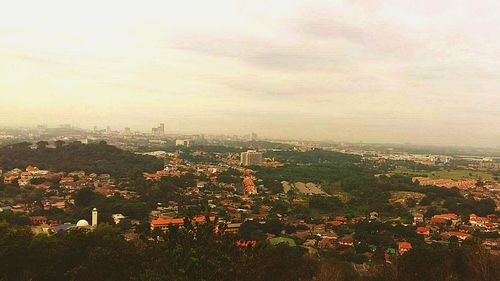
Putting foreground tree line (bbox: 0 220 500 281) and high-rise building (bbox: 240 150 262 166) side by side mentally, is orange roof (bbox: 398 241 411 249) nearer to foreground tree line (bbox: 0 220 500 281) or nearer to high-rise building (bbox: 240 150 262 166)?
foreground tree line (bbox: 0 220 500 281)

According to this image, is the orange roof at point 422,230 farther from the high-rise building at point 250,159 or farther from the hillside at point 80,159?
the high-rise building at point 250,159

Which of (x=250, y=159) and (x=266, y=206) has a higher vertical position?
(x=250, y=159)

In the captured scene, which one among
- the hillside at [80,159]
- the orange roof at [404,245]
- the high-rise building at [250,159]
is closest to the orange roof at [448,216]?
the orange roof at [404,245]

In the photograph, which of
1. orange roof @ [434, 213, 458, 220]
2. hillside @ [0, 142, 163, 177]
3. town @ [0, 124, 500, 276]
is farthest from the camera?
hillside @ [0, 142, 163, 177]

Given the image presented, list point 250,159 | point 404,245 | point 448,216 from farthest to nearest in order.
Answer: point 250,159
point 448,216
point 404,245

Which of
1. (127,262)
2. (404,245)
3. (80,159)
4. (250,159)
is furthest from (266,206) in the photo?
(250,159)

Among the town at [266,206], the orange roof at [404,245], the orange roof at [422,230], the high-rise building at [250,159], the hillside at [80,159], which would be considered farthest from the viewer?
the high-rise building at [250,159]

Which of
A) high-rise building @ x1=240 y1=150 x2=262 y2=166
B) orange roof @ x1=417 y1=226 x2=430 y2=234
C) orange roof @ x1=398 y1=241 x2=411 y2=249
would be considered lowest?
orange roof @ x1=417 y1=226 x2=430 y2=234

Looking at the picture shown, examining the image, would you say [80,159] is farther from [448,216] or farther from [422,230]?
[448,216]

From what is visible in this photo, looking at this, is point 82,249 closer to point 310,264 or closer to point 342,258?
point 310,264

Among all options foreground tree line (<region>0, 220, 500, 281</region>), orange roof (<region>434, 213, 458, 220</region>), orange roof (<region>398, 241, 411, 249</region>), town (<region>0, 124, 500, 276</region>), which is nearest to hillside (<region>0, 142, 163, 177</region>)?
town (<region>0, 124, 500, 276</region>)

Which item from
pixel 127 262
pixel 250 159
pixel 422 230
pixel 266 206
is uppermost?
pixel 127 262
